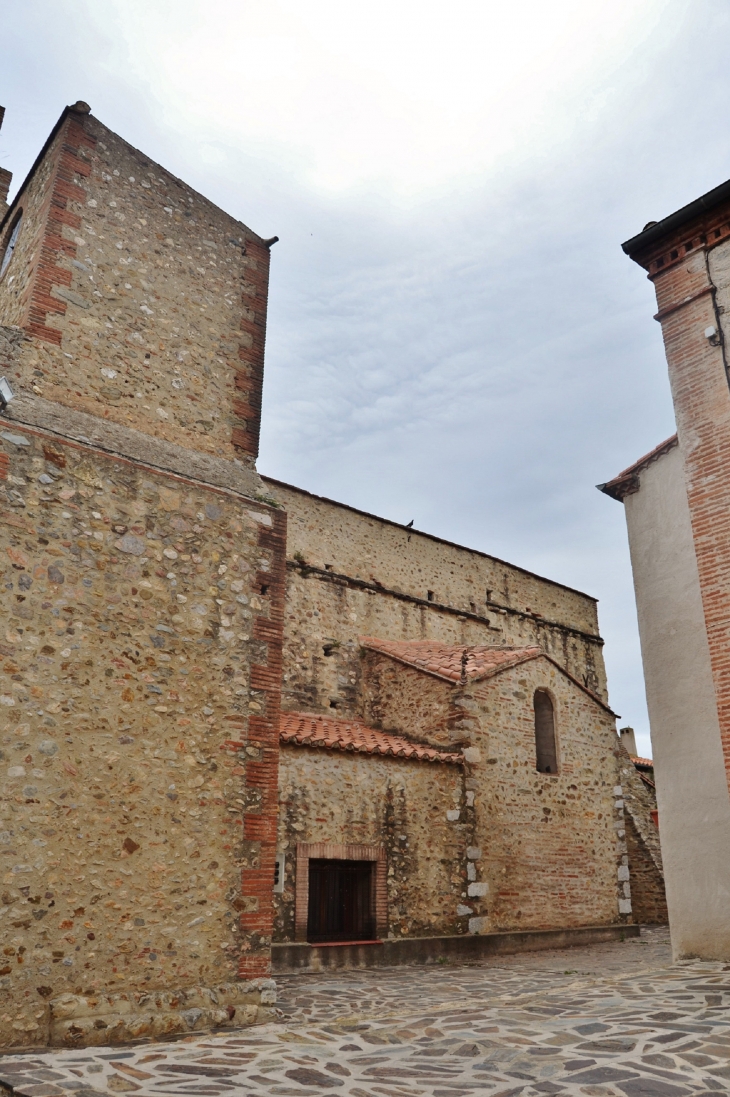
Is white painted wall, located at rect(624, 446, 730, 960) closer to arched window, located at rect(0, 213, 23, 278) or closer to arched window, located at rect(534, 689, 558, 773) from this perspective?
arched window, located at rect(534, 689, 558, 773)

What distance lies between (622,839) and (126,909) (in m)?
11.6

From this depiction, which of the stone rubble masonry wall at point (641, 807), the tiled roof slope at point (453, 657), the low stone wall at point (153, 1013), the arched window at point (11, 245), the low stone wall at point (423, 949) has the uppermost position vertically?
the arched window at point (11, 245)

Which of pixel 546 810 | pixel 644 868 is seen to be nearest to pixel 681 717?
pixel 546 810

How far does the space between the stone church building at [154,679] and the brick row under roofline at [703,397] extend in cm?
457

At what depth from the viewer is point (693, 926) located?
8672 mm

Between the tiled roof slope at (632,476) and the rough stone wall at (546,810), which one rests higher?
the tiled roof slope at (632,476)

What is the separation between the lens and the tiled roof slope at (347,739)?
1140cm

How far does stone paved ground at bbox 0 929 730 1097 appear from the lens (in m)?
4.45

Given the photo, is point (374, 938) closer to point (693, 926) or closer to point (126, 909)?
point (693, 926)

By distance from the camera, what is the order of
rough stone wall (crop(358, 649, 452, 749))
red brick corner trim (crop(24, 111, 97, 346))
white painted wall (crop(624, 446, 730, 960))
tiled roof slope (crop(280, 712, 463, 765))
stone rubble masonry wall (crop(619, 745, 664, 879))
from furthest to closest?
stone rubble masonry wall (crop(619, 745, 664, 879)) < rough stone wall (crop(358, 649, 452, 749)) < tiled roof slope (crop(280, 712, 463, 765)) < white painted wall (crop(624, 446, 730, 960)) < red brick corner trim (crop(24, 111, 97, 346))

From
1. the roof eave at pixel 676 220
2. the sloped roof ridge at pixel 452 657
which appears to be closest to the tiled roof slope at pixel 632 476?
the roof eave at pixel 676 220

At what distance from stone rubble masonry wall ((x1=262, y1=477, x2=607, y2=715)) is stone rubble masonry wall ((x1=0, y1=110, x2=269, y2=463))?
698 centimetres

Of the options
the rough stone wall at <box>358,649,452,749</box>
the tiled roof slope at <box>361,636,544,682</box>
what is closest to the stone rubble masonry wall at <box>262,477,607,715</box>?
A: the rough stone wall at <box>358,649,452,749</box>

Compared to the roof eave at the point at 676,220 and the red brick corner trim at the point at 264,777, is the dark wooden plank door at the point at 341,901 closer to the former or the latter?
the red brick corner trim at the point at 264,777
